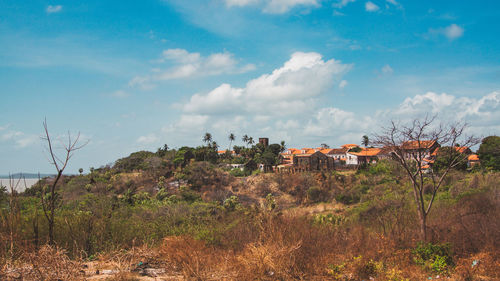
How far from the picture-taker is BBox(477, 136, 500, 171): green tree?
103ft

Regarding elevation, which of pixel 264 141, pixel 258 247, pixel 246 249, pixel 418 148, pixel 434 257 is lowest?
pixel 434 257

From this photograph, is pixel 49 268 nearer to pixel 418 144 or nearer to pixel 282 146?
pixel 418 144

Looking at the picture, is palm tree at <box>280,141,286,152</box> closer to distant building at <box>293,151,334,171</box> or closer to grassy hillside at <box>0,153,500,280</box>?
distant building at <box>293,151,334,171</box>

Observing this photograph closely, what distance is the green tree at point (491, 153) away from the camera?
31.4m

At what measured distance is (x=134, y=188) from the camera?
3806cm

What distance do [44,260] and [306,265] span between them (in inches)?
201

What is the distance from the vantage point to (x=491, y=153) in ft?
107

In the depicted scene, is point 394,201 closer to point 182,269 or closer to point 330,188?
point 330,188

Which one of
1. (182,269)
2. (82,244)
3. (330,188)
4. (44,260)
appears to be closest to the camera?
(44,260)

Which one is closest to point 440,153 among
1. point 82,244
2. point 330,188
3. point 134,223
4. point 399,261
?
point 399,261

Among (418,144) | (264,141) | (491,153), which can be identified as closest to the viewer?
(418,144)

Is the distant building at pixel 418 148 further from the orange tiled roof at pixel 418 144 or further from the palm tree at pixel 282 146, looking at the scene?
the palm tree at pixel 282 146

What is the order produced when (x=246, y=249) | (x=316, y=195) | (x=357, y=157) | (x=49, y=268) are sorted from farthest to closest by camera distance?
(x=357, y=157) → (x=316, y=195) → (x=246, y=249) → (x=49, y=268)

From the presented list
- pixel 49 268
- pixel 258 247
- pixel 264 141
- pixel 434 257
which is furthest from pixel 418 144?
pixel 264 141
